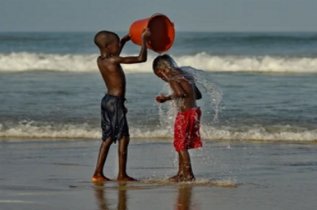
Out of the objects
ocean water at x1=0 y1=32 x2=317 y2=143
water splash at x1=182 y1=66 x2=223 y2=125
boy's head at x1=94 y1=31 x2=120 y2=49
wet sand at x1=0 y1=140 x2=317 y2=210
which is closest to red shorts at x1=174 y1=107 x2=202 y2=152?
wet sand at x1=0 y1=140 x2=317 y2=210

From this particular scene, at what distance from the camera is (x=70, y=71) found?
2817 cm

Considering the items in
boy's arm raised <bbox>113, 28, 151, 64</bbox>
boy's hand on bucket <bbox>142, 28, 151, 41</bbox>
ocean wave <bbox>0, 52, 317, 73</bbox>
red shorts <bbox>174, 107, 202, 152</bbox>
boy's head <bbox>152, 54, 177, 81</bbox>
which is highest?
ocean wave <bbox>0, 52, 317, 73</bbox>

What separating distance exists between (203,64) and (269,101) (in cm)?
1402

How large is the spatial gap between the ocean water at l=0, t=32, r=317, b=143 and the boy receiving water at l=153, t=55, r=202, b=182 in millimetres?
297

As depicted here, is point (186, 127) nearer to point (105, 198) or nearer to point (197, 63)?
point (105, 198)

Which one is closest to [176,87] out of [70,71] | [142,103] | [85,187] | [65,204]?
[85,187]

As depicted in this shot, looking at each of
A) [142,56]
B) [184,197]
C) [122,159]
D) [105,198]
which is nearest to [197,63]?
[122,159]

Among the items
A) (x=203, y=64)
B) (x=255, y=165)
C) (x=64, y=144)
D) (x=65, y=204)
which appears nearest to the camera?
(x=65, y=204)

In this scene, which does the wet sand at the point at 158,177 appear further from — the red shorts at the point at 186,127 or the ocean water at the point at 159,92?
the ocean water at the point at 159,92

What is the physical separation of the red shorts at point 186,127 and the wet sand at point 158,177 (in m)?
0.36

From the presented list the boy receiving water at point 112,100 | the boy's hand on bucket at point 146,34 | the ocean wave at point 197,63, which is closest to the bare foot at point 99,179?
the boy receiving water at point 112,100

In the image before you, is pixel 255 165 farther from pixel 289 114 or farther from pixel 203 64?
pixel 203 64

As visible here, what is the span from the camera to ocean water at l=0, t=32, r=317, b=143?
12.8 meters

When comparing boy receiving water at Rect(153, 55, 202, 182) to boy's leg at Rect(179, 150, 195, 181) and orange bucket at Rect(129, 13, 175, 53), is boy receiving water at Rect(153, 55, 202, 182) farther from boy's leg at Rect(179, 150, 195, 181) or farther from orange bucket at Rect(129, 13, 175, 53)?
orange bucket at Rect(129, 13, 175, 53)
